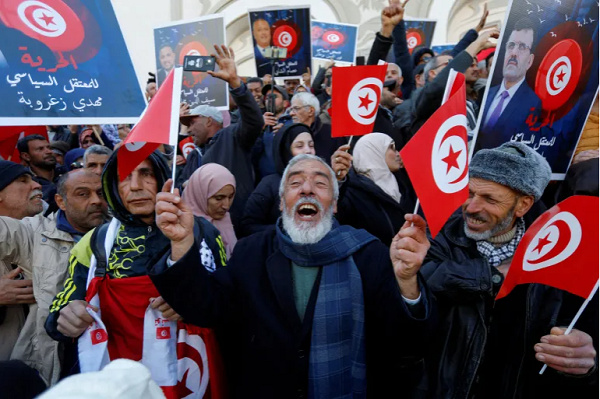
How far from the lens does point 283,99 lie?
6023mm

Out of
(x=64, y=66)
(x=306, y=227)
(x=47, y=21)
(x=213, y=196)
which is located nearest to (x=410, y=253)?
(x=306, y=227)

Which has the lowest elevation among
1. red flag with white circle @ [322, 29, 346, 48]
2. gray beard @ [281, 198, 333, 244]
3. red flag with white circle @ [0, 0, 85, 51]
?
gray beard @ [281, 198, 333, 244]

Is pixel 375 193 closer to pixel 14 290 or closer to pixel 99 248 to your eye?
pixel 99 248

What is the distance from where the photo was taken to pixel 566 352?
162 cm

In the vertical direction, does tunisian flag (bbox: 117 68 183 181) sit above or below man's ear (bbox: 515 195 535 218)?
above

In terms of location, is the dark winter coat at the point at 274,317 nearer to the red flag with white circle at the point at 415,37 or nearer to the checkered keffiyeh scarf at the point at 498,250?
the checkered keffiyeh scarf at the point at 498,250

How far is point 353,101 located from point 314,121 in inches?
48.9

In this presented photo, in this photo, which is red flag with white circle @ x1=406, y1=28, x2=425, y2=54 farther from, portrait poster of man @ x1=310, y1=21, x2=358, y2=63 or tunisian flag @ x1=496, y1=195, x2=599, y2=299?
tunisian flag @ x1=496, y1=195, x2=599, y2=299

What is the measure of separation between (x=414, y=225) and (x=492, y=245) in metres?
0.54

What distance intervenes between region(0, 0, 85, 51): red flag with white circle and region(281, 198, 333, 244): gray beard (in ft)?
5.39

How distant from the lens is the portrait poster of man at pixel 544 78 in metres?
2.52

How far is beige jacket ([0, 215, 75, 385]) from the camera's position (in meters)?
2.21

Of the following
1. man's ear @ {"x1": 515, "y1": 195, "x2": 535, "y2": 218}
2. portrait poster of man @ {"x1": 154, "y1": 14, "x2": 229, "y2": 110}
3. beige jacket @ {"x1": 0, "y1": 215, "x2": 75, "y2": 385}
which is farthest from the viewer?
portrait poster of man @ {"x1": 154, "y1": 14, "x2": 229, "y2": 110}

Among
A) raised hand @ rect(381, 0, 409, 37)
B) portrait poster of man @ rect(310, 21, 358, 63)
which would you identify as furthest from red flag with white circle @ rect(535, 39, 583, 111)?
portrait poster of man @ rect(310, 21, 358, 63)
